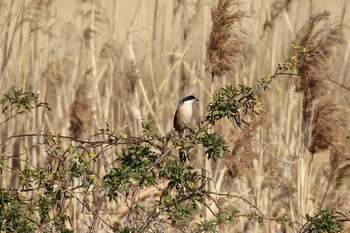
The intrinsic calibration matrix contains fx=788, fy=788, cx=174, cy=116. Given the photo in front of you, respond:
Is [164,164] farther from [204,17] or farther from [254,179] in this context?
[204,17]

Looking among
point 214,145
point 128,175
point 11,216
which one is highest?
point 214,145

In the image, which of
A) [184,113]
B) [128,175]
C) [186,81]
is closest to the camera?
[128,175]

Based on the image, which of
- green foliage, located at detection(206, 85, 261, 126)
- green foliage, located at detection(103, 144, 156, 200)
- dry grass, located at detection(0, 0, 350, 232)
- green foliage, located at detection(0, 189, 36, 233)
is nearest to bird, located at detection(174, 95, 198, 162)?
dry grass, located at detection(0, 0, 350, 232)

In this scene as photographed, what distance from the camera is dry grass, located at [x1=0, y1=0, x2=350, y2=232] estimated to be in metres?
4.77

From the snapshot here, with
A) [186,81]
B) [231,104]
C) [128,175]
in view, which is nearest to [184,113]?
[186,81]

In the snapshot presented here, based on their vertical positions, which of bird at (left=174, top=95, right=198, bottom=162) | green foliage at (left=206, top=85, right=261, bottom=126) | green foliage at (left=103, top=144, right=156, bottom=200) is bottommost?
green foliage at (left=103, top=144, right=156, bottom=200)

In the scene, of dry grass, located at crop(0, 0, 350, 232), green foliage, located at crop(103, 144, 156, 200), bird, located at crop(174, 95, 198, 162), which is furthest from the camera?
dry grass, located at crop(0, 0, 350, 232)

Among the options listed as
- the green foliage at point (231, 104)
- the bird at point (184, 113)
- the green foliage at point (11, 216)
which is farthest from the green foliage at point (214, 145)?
the bird at point (184, 113)

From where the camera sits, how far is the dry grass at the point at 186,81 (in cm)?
477

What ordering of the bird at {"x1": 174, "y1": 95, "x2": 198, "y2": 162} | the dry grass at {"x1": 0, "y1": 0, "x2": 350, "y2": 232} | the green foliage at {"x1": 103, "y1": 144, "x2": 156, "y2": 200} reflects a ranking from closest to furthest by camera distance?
the green foliage at {"x1": 103, "y1": 144, "x2": 156, "y2": 200} → the bird at {"x1": 174, "y1": 95, "x2": 198, "y2": 162} → the dry grass at {"x1": 0, "y1": 0, "x2": 350, "y2": 232}

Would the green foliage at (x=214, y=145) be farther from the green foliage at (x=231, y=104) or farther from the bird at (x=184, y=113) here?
the bird at (x=184, y=113)

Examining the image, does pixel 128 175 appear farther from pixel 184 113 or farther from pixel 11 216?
pixel 184 113

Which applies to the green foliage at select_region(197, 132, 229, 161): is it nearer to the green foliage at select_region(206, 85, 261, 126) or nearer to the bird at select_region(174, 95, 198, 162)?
the green foliage at select_region(206, 85, 261, 126)

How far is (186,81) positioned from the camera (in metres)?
5.68
